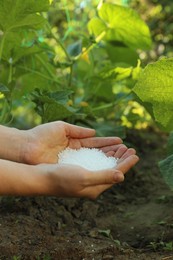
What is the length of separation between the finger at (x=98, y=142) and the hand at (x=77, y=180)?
367 millimetres

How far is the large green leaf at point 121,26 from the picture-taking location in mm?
2512

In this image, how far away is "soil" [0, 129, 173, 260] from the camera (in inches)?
66.3

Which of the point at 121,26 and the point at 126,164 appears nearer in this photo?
the point at 126,164

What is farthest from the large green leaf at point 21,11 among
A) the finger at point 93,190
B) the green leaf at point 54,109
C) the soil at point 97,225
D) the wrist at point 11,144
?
the finger at point 93,190

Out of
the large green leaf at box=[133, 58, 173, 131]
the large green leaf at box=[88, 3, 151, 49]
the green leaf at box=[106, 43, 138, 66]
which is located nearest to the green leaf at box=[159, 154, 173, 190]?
the large green leaf at box=[133, 58, 173, 131]

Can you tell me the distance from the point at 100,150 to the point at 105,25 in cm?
93

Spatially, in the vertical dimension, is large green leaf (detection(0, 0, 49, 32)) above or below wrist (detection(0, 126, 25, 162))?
above

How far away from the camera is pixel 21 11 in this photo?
2.00 m

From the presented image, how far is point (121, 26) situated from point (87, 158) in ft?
3.25

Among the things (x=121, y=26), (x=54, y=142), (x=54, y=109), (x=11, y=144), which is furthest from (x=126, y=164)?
(x=121, y=26)

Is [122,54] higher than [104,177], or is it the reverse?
[104,177]

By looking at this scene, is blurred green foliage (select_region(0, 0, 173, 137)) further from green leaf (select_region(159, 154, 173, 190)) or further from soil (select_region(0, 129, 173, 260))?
green leaf (select_region(159, 154, 173, 190))

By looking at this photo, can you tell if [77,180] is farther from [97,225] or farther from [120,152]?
[97,225]

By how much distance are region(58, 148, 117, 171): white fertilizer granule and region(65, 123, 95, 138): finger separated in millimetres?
52
